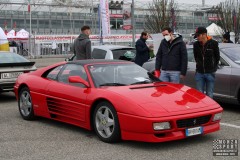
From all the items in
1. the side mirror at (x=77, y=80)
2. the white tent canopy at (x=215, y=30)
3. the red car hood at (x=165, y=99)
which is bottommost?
the red car hood at (x=165, y=99)

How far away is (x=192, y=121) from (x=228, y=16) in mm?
27584

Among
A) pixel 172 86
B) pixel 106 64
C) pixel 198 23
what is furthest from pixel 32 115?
pixel 198 23

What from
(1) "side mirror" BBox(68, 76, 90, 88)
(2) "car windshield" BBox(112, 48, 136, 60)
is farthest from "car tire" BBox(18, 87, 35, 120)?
(2) "car windshield" BBox(112, 48, 136, 60)

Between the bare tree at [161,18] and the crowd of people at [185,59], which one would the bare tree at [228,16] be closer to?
the bare tree at [161,18]

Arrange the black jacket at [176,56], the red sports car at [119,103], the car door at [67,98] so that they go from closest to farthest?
the red sports car at [119,103], the car door at [67,98], the black jacket at [176,56]

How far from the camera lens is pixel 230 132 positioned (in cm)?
642

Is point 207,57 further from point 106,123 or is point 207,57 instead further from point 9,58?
point 9,58

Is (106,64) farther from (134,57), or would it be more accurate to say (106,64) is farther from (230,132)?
(134,57)

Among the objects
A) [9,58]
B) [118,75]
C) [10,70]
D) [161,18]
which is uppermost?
[161,18]

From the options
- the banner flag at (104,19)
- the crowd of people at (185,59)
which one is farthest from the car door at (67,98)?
the banner flag at (104,19)

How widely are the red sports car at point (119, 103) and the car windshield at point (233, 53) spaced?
231cm

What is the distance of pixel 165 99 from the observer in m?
5.75

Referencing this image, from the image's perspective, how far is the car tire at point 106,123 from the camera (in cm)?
566

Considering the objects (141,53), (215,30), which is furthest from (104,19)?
(215,30)
